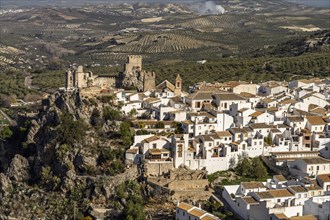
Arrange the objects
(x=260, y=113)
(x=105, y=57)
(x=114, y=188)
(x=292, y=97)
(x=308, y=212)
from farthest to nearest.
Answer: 1. (x=105, y=57)
2. (x=292, y=97)
3. (x=260, y=113)
4. (x=114, y=188)
5. (x=308, y=212)

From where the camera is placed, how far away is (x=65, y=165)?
34.2 metres

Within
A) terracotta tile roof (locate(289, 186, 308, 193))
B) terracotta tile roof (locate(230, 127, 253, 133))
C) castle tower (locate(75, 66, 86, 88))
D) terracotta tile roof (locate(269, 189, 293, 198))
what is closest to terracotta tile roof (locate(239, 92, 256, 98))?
terracotta tile roof (locate(230, 127, 253, 133))

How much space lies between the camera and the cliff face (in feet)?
108

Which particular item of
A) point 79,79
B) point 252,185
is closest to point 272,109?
point 252,185

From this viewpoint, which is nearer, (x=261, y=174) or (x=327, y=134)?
(x=261, y=174)

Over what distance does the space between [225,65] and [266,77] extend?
23.7ft

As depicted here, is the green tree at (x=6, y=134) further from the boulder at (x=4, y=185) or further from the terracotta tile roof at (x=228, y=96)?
the terracotta tile roof at (x=228, y=96)

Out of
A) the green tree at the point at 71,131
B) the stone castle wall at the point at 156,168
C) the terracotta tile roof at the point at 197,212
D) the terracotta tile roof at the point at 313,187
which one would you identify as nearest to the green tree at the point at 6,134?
the green tree at the point at 71,131

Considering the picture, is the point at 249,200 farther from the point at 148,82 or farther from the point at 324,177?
the point at 148,82

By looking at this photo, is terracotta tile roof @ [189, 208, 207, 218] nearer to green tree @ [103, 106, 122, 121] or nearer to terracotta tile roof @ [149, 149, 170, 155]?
terracotta tile roof @ [149, 149, 170, 155]

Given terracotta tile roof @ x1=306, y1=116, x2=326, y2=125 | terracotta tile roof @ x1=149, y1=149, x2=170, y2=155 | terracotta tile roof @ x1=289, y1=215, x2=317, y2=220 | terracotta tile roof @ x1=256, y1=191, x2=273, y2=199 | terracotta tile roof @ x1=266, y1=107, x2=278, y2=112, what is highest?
terracotta tile roof @ x1=266, y1=107, x2=278, y2=112

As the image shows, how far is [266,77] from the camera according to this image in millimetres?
60438

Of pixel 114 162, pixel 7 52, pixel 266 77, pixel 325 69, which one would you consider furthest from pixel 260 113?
pixel 7 52

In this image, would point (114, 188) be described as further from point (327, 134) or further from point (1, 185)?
point (327, 134)
